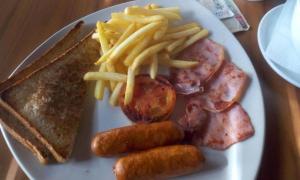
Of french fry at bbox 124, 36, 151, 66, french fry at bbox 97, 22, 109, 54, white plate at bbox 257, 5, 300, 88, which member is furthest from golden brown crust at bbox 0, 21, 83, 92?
white plate at bbox 257, 5, 300, 88

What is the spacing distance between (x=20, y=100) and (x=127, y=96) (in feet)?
1.16

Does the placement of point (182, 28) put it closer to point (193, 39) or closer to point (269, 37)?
point (193, 39)

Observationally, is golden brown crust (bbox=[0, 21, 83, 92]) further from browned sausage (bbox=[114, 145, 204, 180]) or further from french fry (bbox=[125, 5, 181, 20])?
browned sausage (bbox=[114, 145, 204, 180])

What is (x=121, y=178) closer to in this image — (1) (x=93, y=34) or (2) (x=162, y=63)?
(2) (x=162, y=63)

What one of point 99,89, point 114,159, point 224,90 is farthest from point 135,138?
point 224,90

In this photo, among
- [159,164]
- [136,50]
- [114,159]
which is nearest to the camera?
[159,164]

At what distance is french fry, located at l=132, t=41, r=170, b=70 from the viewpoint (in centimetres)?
116

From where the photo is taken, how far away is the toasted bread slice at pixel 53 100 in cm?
109

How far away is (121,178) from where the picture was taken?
96 centimetres

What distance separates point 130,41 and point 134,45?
0.03 metres

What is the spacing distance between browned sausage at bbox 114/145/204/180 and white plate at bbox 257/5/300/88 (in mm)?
451

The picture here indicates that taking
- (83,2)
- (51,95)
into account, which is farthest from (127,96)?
(83,2)

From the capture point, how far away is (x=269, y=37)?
1.32 m

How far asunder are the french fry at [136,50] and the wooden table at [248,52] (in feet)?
1.32
